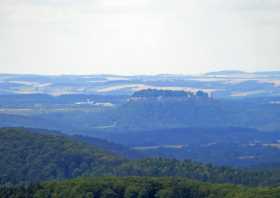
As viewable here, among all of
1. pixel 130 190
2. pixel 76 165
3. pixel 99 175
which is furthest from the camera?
pixel 76 165

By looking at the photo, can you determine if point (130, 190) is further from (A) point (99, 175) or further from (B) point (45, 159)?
(B) point (45, 159)

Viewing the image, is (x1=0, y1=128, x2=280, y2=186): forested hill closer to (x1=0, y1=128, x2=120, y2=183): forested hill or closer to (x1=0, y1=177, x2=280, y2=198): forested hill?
(x1=0, y1=128, x2=120, y2=183): forested hill

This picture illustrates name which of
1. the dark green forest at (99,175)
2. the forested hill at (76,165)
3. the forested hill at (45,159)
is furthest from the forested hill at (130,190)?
the forested hill at (45,159)

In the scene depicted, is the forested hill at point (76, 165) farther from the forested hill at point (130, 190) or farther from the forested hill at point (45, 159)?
the forested hill at point (130, 190)

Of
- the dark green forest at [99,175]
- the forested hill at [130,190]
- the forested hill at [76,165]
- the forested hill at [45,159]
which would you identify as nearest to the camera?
the forested hill at [130,190]

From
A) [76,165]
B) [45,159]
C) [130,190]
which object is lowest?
[76,165]

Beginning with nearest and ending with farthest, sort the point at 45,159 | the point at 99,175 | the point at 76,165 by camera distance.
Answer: the point at 99,175, the point at 76,165, the point at 45,159

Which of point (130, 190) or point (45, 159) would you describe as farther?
point (45, 159)

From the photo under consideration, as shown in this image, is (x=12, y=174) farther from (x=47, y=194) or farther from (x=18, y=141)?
(x=47, y=194)

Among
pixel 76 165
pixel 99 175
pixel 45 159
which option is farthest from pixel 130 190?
pixel 45 159
